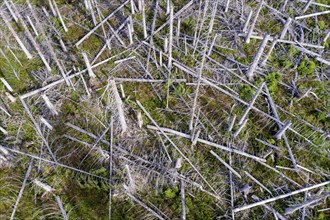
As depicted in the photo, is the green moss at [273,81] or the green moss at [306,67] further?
the green moss at [306,67]

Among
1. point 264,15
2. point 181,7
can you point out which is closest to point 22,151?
point 181,7

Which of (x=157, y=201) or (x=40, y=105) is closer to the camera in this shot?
(x=157, y=201)

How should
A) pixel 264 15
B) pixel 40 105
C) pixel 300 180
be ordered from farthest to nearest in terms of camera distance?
pixel 264 15 < pixel 40 105 < pixel 300 180

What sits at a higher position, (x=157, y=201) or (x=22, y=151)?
(x=22, y=151)

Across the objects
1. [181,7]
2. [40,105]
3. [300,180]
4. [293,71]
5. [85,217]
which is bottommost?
[300,180]

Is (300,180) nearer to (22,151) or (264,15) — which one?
(264,15)

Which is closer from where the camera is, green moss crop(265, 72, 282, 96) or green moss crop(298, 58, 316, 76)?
green moss crop(265, 72, 282, 96)

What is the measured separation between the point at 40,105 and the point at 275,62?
456 centimetres

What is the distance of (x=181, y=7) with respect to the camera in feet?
21.6

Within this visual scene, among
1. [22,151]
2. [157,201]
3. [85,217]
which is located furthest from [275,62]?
[22,151]

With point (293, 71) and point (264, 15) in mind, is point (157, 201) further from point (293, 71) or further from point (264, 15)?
point (264, 15)

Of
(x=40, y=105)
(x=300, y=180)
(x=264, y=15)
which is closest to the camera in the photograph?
(x=300, y=180)

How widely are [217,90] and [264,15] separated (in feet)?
7.51

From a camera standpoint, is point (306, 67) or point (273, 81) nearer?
point (273, 81)
